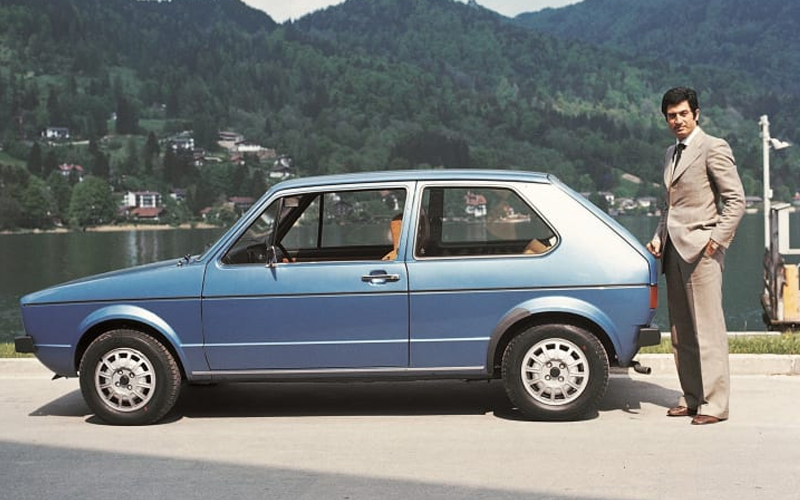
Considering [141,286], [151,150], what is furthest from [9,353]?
[151,150]

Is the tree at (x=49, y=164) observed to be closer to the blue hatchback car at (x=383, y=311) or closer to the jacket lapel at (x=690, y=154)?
the blue hatchback car at (x=383, y=311)

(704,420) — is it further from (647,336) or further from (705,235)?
(705,235)

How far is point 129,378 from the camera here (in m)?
6.60

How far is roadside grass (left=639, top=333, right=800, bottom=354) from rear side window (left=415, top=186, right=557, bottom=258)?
2171 mm

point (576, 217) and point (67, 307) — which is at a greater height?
point (576, 217)

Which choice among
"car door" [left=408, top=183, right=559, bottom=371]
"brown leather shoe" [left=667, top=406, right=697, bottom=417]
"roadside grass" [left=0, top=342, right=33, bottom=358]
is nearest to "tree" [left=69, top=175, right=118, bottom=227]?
"roadside grass" [left=0, top=342, right=33, bottom=358]

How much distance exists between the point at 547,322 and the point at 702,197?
3.88 feet

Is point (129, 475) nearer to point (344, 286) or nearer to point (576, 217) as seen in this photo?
point (344, 286)

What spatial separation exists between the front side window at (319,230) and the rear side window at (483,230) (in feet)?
0.72

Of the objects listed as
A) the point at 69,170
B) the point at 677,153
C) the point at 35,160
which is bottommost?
the point at 677,153

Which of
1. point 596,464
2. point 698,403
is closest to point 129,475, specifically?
point 596,464

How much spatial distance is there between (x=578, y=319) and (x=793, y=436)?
137cm

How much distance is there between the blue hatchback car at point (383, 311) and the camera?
250 inches

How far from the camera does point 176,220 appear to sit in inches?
6836
